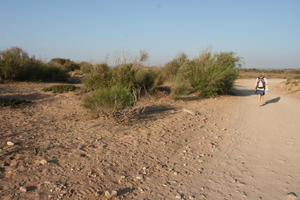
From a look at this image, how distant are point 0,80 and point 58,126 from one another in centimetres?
1179

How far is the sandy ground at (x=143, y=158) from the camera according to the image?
155 inches

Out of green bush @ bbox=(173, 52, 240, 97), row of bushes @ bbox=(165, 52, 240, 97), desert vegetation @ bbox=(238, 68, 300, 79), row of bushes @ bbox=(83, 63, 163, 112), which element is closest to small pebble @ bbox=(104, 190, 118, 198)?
row of bushes @ bbox=(83, 63, 163, 112)

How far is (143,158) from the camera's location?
5.29 metres

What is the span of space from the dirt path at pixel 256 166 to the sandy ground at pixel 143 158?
0.02 meters

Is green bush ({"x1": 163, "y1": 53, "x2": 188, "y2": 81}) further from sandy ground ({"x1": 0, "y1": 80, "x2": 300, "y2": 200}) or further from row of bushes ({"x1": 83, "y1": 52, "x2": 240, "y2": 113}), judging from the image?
sandy ground ({"x1": 0, "y1": 80, "x2": 300, "y2": 200})

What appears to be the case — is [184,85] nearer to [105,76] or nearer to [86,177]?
[105,76]

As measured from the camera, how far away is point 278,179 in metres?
4.53

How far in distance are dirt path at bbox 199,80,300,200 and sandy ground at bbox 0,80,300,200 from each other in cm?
2

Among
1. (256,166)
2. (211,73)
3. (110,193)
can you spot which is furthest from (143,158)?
(211,73)

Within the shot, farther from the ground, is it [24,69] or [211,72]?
[24,69]

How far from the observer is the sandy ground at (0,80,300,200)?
3.94 meters

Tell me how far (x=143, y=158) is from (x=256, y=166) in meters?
2.28

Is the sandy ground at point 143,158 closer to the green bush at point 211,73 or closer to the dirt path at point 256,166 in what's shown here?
the dirt path at point 256,166

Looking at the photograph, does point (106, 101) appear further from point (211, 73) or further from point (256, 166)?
point (211, 73)
